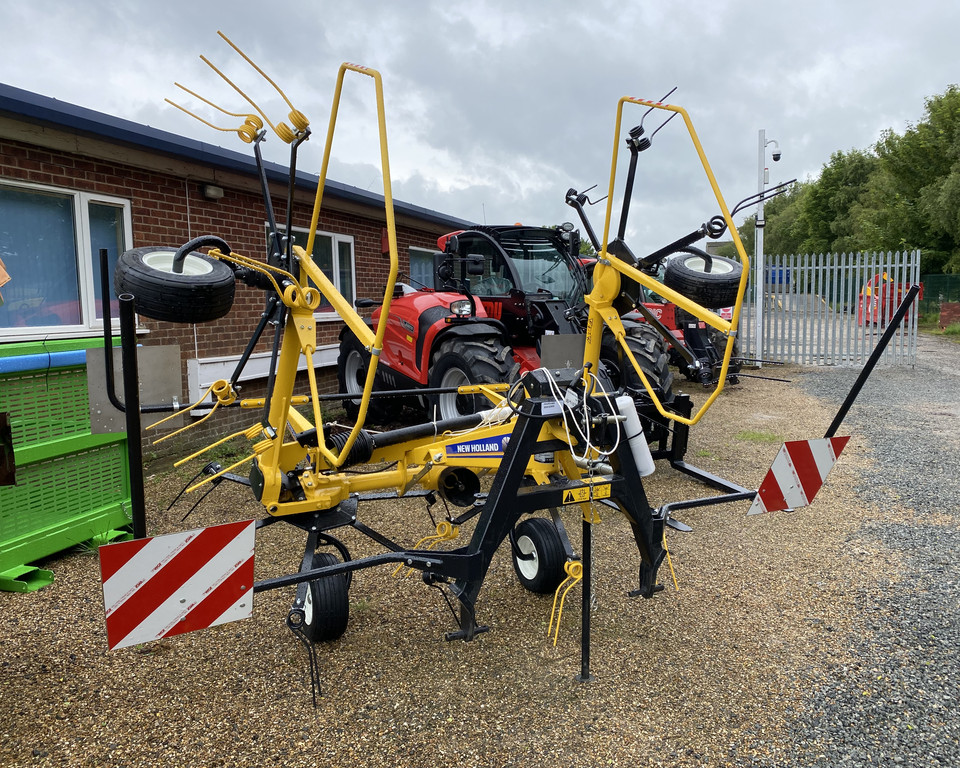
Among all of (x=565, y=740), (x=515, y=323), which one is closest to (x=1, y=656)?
(x=565, y=740)

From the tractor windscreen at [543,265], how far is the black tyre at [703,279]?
11.7ft

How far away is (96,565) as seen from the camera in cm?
407

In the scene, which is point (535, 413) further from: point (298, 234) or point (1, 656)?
point (298, 234)

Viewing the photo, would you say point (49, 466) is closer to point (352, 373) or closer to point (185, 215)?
point (185, 215)

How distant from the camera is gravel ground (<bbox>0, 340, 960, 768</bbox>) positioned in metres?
2.46

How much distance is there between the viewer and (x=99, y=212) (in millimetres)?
6016

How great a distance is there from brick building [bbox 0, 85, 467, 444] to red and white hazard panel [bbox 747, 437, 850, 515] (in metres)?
3.89

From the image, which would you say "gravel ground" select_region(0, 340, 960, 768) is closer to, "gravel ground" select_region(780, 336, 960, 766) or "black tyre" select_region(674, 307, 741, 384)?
"gravel ground" select_region(780, 336, 960, 766)

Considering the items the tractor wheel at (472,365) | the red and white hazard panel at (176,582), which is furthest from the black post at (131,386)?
the tractor wheel at (472,365)

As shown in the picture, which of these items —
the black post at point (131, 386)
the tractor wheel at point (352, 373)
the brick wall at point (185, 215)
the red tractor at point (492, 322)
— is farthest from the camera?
the tractor wheel at point (352, 373)

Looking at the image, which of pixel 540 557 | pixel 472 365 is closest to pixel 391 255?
pixel 540 557

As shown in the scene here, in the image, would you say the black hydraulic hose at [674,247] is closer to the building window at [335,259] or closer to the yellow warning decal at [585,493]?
the yellow warning decal at [585,493]

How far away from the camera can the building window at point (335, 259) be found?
9.09 metres

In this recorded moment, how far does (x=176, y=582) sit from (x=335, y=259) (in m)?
7.43
